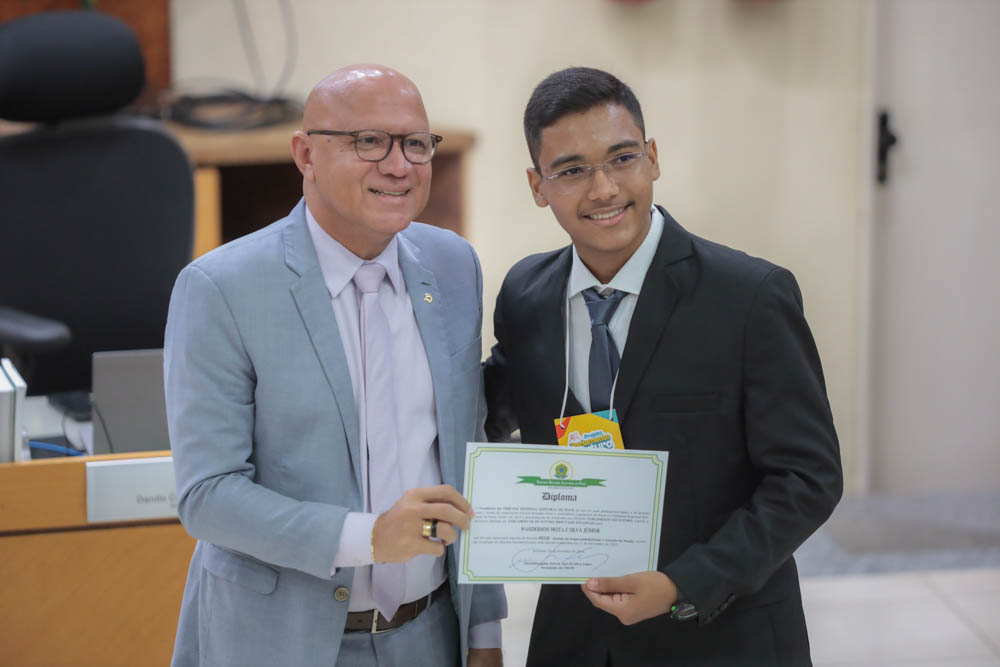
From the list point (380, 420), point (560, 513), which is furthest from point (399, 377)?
point (560, 513)

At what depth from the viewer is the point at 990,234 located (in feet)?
13.0

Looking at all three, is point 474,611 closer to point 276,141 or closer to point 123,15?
point 276,141

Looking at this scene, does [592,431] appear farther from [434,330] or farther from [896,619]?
[896,619]

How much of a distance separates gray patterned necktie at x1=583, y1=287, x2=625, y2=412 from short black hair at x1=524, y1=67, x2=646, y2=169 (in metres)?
0.21

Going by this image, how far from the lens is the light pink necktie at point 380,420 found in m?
1.38

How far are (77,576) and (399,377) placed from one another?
2.26ft

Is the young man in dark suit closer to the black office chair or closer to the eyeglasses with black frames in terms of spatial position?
the eyeglasses with black frames

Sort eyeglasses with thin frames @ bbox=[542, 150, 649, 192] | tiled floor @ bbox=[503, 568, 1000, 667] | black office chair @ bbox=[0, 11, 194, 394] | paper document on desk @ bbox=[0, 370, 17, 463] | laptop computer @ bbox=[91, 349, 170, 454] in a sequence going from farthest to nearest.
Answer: tiled floor @ bbox=[503, 568, 1000, 667] < black office chair @ bbox=[0, 11, 194, 394] < laptop computer @ bbox=[91, 349, 170, 454] < paper document on desk @ bbox=[0, 370, 17, 463] < eyeglasses with thin frames @ bbox=[542, 150, 649, 192]

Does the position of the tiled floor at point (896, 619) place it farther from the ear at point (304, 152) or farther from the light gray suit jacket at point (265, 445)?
the ear at point (304, 152)

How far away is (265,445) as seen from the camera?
4.44ft

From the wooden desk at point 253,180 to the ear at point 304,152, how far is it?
6.24ft

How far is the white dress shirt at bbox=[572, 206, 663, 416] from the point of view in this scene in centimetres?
139
